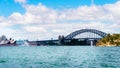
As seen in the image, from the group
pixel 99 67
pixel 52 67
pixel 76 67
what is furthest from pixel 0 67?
pixel 99 67

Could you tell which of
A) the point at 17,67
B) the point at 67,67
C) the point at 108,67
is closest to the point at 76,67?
the point at 67,67

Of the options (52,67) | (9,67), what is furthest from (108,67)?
(9,67)

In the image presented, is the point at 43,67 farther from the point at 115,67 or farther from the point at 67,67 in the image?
the point at 115,67

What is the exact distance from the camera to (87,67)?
47750 mm

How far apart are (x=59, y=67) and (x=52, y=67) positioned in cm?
101

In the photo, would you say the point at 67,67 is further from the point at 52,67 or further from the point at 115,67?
the point at 115,67

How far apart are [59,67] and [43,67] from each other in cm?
231

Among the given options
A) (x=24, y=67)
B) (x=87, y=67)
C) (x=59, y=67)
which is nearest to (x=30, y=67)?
(x=24, y=67)

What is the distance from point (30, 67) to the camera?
48.3 metres

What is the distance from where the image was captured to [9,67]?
48344 mm

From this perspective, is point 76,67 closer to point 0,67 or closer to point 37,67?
point 37,67

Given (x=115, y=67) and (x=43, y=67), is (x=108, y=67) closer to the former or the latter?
(x=115, y=67)

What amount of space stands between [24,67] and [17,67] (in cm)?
101

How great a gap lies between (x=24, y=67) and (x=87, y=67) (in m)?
9.13
